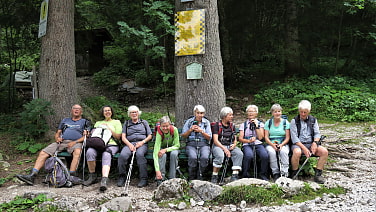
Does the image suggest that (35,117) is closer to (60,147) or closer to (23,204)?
(60,147)

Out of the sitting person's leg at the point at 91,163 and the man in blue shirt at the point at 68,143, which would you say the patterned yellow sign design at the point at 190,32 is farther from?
the sitting person's leg at the point at 91,163

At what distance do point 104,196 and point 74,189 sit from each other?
2.43 ft

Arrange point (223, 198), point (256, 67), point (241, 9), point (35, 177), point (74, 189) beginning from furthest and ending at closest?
point (256, 67) → point (241, 9) → point (35, 177) → point (74, 189) → point (223, 198)

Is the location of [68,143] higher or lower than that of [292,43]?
lower

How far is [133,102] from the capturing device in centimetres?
1413

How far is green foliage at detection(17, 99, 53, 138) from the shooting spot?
259 inches

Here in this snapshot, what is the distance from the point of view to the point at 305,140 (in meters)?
5.14

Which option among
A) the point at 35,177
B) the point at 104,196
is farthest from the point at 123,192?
the point at 35,177

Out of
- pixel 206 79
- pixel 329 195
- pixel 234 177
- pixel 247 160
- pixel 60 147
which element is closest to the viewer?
pixel 329 195

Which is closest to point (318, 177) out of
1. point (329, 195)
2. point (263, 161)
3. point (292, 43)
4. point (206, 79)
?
point (329, 195)

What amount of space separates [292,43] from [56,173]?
1169 cm

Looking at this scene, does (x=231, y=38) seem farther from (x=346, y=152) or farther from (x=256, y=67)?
(x=346, y=152)

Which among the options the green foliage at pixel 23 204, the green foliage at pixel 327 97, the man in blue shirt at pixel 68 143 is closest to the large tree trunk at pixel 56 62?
the man in blue shirt at pixel 68 143

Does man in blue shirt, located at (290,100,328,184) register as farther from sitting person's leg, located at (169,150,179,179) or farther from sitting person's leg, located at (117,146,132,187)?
sitting person's leg, located at (117,146,132,187)
